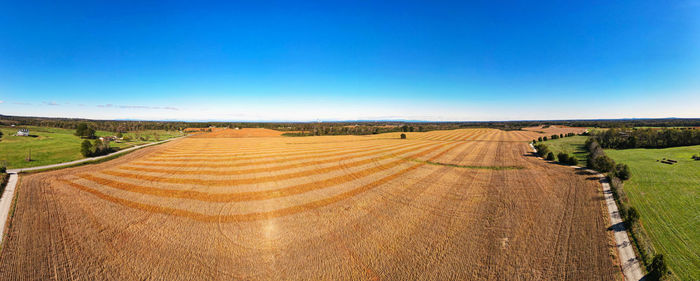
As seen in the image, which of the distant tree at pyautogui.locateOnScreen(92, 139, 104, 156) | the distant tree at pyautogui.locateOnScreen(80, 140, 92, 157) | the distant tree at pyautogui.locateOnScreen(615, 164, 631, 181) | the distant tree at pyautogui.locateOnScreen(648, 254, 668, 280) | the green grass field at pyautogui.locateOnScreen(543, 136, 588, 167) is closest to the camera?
the distant tree at pyautogui.locateOnScreen(648, 254, 668, 280)

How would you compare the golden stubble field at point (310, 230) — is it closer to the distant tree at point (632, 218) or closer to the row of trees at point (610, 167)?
the distant tree at point (632, 218)

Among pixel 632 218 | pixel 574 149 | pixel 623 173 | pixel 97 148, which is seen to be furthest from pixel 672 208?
pixel 97 148

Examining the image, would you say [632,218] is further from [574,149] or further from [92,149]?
[92,149]

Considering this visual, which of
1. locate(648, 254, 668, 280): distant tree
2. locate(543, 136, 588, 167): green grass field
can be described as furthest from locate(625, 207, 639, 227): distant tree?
locate(543, 136, 588, 167): green grass field

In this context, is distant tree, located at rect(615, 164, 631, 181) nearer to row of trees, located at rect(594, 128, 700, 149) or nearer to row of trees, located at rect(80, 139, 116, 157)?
row of trees, located at rect(594, 128, 700, 149)

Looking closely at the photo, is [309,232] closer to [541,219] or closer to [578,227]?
[541,219]

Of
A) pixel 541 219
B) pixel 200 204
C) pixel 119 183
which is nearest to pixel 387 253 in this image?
pixel 541 219
